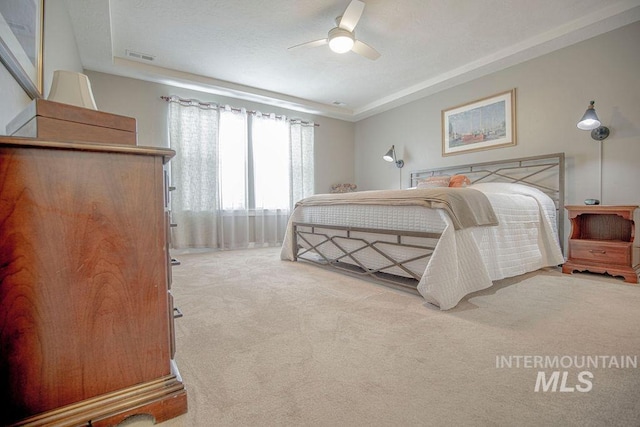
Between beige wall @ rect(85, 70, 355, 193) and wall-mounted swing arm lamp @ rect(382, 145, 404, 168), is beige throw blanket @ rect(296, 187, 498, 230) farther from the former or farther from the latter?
beige wall @ rect(85, 70, 355, 193)

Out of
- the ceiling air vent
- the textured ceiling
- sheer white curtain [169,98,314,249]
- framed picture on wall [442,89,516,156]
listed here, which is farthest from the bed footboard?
the ceiling air vent

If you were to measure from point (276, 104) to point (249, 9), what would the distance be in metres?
2.26

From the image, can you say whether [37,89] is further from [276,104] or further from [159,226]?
[276,104]

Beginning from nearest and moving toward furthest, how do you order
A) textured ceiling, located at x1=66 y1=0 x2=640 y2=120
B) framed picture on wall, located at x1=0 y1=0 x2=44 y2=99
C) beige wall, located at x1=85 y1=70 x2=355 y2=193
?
framed picture on wall, located at x1=0 y1=0 x2=44 y2=99
textured ceiling, located at x1=66 y1=0 x2=640 y2=120
beige wall, located at x1=85 y1=70 x2=355 y2=193

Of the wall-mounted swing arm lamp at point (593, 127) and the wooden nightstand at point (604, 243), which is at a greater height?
the wall-mounted swing arm lamp at point (593, 127)

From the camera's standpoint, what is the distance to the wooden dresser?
0.71 meters

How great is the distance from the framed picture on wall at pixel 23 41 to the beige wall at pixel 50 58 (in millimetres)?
44

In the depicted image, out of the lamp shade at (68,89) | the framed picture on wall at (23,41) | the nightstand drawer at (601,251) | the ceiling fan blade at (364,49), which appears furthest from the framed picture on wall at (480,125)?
the framed picture on wall at (23,41)

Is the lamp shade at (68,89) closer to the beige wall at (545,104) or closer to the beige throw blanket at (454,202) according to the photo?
the beige wall at (545,104)

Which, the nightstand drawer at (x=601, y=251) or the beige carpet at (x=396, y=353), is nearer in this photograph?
the beige carpet at (x=396, y=353)

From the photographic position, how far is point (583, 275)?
263cm

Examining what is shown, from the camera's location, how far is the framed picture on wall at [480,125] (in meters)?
3.58

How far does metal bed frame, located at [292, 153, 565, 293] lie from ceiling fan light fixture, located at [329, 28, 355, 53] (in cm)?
176

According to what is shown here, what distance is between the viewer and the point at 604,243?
8.23ft
